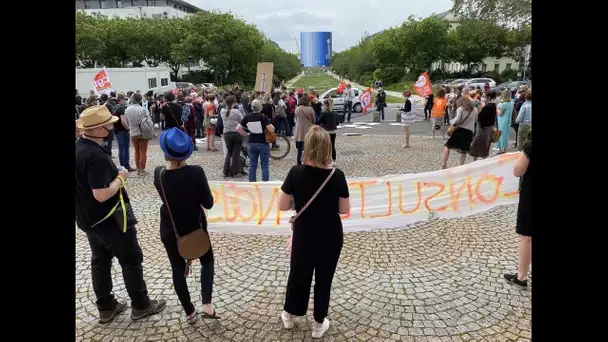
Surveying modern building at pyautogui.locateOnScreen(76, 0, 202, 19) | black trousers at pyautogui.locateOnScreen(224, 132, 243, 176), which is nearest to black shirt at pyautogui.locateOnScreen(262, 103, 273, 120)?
black trousers at pyautogui.locateOnScreen(224, 132, 243, 176)

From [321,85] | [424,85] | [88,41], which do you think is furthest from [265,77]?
[321,85]

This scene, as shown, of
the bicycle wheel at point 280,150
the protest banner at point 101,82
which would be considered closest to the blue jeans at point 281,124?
the bicycle wheel at point 280,150

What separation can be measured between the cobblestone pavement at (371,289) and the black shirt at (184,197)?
95 centimetres

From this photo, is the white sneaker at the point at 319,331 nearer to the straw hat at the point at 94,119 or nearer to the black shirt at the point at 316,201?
the black shirt at the point at 316,201

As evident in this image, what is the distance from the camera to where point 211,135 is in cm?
1222

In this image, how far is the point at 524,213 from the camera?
12.7 ft

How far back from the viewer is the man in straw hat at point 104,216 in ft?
10.4

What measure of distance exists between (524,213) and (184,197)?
10.3 ft

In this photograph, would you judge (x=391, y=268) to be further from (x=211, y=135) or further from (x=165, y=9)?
(x=165, y=9)

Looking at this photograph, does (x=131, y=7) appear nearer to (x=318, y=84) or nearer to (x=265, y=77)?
(x=318, y=84)

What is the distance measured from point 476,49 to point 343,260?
51.1 m
